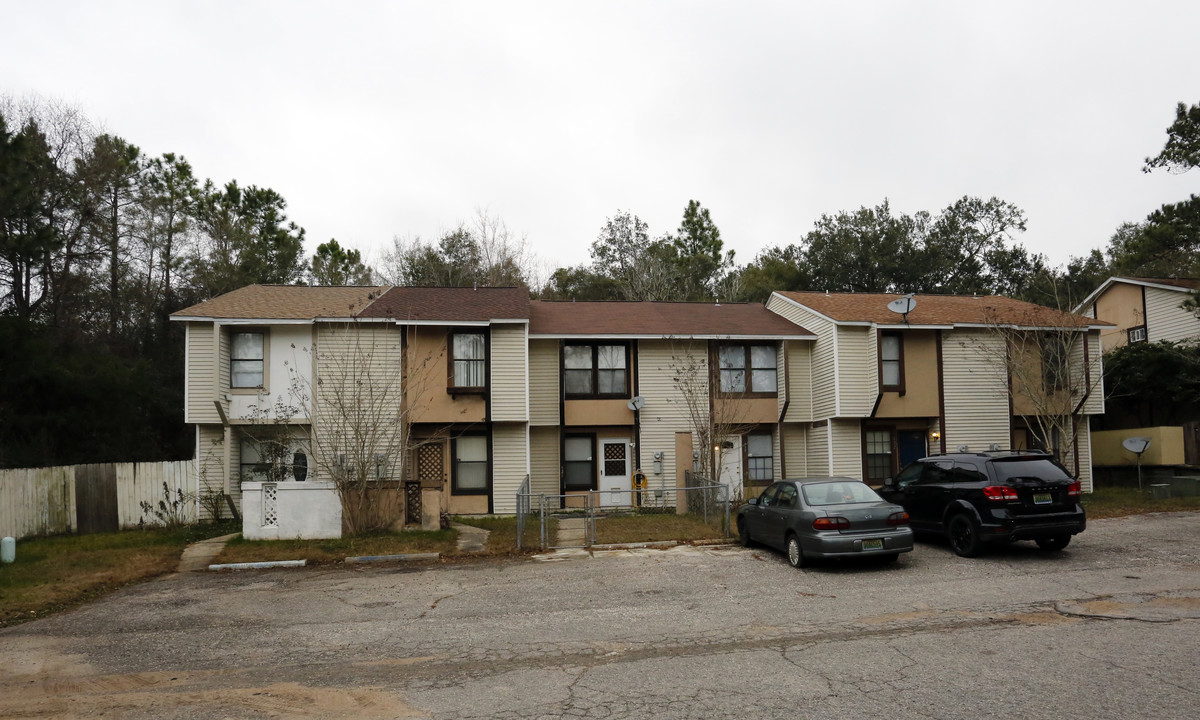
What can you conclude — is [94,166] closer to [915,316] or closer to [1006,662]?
[915,316]

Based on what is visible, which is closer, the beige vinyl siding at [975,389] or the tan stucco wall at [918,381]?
the tan stucco wall at [918,381]

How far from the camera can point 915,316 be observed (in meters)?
24.4

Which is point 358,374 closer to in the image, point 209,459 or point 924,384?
point 209,459

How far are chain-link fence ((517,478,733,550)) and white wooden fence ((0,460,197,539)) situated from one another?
30.9 ft

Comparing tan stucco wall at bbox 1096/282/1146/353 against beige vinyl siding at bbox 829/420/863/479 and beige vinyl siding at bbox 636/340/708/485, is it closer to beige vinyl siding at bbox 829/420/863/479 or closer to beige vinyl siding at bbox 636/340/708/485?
beige vinyl siding at bbox 829/420/863/479

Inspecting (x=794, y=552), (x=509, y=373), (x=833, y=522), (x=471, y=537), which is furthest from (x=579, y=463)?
(x=833, y=522)

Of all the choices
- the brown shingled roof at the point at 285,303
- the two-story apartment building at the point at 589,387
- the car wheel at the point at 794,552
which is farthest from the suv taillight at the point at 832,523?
the brown shingled roof at the point at 285,303

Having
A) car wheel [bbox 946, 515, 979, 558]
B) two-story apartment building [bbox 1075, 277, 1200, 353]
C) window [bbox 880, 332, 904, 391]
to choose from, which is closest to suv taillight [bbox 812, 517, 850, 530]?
car wheel [bbox 946, 515, 979, 558]

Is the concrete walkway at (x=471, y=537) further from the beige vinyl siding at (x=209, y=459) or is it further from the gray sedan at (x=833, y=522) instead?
the beige vinyl siding at (x=209, y=459)

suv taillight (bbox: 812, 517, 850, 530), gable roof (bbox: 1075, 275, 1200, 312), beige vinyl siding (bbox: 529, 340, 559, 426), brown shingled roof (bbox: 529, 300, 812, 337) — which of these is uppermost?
gable roof (bbox: 1075, 275, 1200, 312)

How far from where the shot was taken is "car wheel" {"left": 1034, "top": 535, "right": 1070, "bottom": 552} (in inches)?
533

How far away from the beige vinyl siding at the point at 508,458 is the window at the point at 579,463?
65.1 inches

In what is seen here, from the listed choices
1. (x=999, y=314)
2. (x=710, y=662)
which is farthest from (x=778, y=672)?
(x=999, y=314)

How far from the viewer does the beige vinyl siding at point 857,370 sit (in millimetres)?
23172
